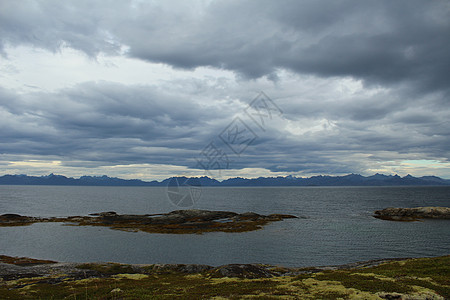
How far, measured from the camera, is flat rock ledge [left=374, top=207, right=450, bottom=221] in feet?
340

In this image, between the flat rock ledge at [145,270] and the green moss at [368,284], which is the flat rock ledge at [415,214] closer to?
the flat rock ledge at [145,270]

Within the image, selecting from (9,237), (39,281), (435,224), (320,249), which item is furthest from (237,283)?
(435,224)

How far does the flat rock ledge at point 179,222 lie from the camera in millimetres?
86500

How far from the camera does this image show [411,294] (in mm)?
19688

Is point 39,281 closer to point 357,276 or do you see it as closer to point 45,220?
point 357,276

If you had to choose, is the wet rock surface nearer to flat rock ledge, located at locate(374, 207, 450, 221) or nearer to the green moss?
the green moss

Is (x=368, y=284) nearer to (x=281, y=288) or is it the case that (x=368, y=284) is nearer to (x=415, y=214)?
(x=281, y=288)

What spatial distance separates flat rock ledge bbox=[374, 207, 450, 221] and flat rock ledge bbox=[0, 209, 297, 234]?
141 ft

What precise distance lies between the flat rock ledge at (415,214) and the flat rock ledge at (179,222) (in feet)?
141

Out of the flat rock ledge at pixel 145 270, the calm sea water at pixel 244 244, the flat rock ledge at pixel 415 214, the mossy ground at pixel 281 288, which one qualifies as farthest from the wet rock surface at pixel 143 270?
the flat rock ledge at pixel 415 214

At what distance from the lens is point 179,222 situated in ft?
325

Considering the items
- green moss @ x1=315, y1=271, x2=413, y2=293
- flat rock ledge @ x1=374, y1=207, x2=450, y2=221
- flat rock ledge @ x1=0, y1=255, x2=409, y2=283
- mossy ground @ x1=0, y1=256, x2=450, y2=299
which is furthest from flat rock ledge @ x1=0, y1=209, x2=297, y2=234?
green moss @ x1=315, y1=271, x2=413, y2=293

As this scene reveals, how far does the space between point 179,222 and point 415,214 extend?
9774 centimetres

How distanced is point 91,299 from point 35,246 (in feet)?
180
